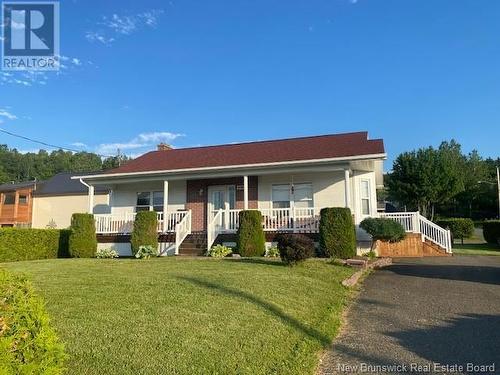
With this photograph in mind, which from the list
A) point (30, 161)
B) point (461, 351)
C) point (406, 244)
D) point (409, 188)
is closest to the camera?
point (461, 351)

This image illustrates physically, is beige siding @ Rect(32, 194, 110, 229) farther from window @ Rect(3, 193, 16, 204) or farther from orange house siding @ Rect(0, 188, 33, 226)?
window @ Rect(3, 193, 16, 204)

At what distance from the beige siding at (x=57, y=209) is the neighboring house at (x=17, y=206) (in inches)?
64.0

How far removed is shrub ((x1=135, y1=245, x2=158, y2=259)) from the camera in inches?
630

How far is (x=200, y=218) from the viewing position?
19281 millimetres

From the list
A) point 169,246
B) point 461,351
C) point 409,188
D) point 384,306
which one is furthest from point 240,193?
point 409,188

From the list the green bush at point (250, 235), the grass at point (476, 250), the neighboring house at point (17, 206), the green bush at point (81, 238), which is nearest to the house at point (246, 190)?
the green bush at point (250, 235)

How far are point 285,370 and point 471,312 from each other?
458 cm

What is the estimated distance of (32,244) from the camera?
57.2 ft

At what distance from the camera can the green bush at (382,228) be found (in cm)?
1524

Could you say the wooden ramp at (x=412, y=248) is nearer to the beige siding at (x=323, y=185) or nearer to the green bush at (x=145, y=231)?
the beige siding at (x=323, y=185)

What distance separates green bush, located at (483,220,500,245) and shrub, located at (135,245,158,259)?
1981cm

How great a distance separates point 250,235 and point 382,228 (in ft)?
15.6

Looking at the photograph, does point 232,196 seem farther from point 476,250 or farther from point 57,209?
point 57,209

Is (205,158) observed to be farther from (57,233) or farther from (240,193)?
(57,233)
